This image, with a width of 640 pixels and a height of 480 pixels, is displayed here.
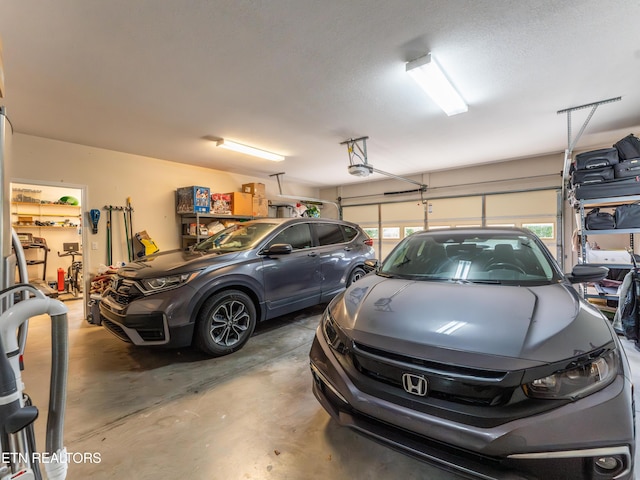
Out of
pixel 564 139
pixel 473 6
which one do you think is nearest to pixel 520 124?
pixel 564 139

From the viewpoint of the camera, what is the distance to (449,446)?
3.45ft

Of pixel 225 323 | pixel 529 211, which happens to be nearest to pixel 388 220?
pixel 529 211

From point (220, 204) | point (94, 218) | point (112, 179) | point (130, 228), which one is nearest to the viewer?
point (94, 218)

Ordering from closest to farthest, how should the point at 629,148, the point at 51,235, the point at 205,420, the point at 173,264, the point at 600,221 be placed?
the point at 205,420
the point at 173,264
the point at 629,148
the point at 600,221
the point at 51,235

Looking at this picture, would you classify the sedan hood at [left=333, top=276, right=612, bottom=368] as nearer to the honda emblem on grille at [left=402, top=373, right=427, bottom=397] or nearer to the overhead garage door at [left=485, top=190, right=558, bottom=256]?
the honda emblem on grille at [left=402, top=373, right=427, bottom=397]

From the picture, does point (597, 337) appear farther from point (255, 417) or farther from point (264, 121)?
point (264, 121)

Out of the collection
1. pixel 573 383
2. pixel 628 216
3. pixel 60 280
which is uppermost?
pixel 628 216

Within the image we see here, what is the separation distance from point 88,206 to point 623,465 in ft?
20.3

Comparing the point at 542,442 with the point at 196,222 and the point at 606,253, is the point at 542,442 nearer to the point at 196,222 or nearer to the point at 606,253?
the point at 606,253

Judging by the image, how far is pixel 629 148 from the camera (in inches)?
129

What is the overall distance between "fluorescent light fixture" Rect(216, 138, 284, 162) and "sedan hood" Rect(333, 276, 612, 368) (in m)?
3.61

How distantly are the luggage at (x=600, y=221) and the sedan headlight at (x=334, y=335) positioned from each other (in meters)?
3.97

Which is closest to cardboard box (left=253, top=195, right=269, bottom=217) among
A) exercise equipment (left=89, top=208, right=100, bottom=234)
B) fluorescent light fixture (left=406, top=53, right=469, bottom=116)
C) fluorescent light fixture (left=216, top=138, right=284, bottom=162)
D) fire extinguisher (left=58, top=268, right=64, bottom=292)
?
fluorescent light fixture (left=216, top=138, right=284, bottom=162)

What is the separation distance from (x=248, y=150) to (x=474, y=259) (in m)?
3.88
